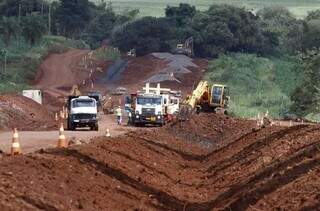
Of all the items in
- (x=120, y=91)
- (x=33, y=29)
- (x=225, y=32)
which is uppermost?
(x=225, y=32)

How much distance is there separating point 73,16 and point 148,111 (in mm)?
82887

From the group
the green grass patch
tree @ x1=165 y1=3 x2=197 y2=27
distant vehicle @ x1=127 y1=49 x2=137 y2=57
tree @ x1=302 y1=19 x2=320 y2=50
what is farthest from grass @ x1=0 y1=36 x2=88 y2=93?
tree @ x1=302 y1=19 x2=320 y2=50

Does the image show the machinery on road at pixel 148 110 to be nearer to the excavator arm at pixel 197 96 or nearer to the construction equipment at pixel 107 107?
the excavator arm at pixel 197 96

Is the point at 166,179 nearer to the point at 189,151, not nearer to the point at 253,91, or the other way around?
the point at 189,151

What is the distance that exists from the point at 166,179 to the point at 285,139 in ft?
25.1

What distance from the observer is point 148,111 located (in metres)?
59.4

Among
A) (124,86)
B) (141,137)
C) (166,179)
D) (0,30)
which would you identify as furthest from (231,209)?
(0,30)

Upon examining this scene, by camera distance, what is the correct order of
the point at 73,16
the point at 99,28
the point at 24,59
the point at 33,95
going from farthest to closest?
the point at 99,28
the point at 73,16
the point at 24,59
the point at 33,95

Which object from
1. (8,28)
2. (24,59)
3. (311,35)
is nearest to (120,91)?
(24,59)

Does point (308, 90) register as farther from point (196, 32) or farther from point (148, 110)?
point (196, 32)

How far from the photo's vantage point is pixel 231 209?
20.0 metres

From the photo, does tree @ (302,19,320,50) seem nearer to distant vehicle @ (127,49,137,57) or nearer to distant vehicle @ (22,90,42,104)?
distant vehicle @ (127,49,137,57)

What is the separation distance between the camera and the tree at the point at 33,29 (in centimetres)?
11488

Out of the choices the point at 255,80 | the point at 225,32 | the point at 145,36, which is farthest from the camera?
the point at 145,36
